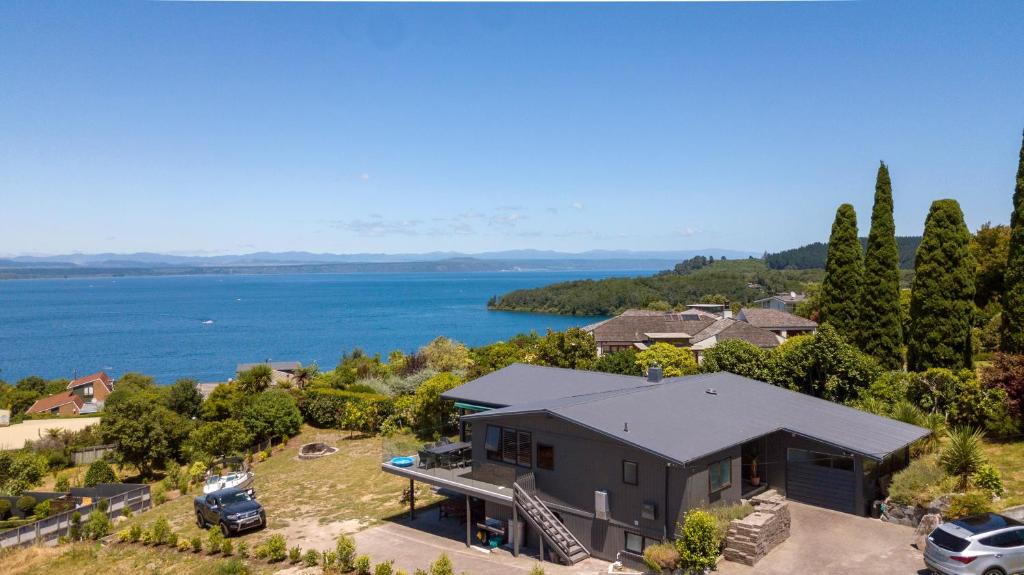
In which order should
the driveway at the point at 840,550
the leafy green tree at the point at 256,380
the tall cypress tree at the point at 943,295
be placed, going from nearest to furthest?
the driveway at the point at 840,550
the tall cypress tree at the point at 943,295
the leafy green tree at the point at 256,380

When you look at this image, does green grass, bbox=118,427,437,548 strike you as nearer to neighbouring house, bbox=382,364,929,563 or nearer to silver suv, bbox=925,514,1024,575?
neighbouring house, bbox=382,364,929,563

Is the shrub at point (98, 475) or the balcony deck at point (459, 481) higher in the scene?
the balcony deck at point (459, 481)

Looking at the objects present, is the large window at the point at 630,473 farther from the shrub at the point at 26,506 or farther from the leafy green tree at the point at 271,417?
the leafy green tree at the point at 271,417

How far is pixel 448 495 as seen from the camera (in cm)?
2623

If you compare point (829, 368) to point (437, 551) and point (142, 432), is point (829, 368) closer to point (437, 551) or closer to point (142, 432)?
point (437, 551)

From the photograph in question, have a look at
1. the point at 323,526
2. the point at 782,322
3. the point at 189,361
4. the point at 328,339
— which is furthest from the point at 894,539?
the point at 328,339

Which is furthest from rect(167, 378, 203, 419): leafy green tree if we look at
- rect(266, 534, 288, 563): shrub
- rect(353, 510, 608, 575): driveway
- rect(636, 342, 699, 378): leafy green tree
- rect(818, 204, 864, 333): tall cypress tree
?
rect(818, 204, 864, 333): tall cypress tree

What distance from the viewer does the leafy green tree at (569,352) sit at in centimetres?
3972

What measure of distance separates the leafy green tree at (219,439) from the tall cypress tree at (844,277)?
35.6 meters

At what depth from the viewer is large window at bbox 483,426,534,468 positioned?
70.6 feet

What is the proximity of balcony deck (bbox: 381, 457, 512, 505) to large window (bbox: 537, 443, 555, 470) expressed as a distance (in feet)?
4.57

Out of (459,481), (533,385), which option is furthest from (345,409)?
(459,481)

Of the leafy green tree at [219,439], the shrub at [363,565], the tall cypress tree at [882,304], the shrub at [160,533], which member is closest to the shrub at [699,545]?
the shrub at [363,565]

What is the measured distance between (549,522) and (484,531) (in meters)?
3.04
